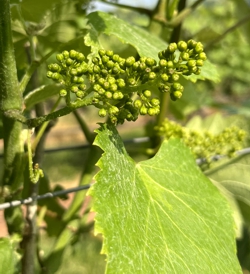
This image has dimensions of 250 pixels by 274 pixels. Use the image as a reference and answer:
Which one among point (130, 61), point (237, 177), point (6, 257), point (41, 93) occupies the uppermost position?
point (130, 61)

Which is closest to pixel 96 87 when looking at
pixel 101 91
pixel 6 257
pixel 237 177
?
pixel 101 91

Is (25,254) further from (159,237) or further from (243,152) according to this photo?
(243,152)

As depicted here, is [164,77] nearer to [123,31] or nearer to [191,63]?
[191,63]

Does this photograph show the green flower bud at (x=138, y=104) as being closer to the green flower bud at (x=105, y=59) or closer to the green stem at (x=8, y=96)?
the green flower bud at (x=105, y=59)

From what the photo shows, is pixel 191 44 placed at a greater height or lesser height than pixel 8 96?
greater

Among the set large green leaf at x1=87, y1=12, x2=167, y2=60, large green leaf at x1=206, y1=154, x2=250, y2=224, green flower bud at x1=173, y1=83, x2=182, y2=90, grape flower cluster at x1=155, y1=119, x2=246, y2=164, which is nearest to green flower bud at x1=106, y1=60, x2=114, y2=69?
green flower bud at x1=173, y1=83, x2=182, y2=90

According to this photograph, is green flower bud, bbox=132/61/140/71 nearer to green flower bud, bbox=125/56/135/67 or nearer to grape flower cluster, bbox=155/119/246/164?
green flower bud, bbox=125/56/135/67

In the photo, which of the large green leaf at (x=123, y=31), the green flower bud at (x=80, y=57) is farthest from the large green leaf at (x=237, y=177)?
the green flower bud at (x=80, y=57)
